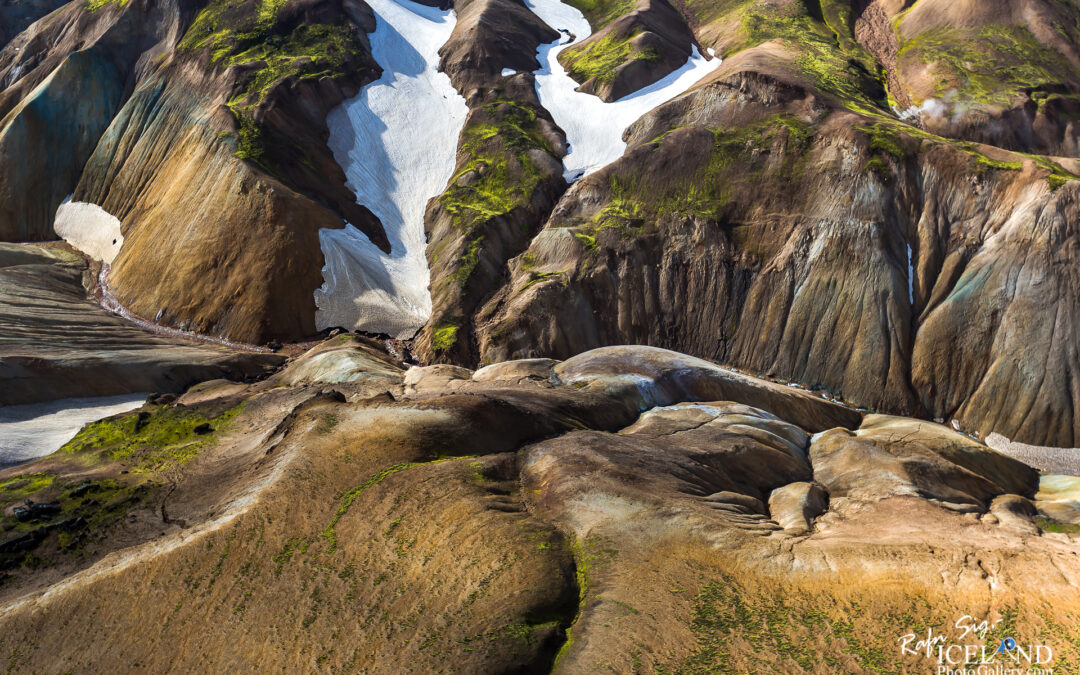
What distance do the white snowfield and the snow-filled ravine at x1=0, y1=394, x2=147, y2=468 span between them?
67.1ft

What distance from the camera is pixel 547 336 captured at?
37594 millimetres

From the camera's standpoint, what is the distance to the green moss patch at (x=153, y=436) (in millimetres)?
19828

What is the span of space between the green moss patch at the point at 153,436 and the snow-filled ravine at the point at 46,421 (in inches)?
47.1

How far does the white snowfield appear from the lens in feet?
151

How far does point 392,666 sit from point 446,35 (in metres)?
68.4

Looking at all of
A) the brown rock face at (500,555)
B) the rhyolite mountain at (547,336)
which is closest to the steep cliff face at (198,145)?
the rhyolite mountain at (547,336)

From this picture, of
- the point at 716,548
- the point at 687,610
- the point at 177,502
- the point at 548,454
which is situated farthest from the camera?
the point at 548,454

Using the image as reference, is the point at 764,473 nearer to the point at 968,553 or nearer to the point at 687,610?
the point at 968,553

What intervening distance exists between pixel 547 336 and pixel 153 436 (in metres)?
20.9

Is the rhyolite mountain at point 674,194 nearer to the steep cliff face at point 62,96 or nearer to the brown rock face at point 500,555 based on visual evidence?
the steep cliff face at point 62,96

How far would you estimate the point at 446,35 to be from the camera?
68.2 m

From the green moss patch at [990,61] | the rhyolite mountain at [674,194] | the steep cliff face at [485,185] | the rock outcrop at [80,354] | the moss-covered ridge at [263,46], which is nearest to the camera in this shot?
the rock outcrop at [80,354]

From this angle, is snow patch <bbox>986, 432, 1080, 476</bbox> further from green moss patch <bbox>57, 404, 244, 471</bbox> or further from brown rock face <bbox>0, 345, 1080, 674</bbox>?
green moss patch <bbox>57, 404, 244, 471</bbox>

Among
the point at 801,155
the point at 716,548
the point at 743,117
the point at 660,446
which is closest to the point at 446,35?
the point at 743,117
